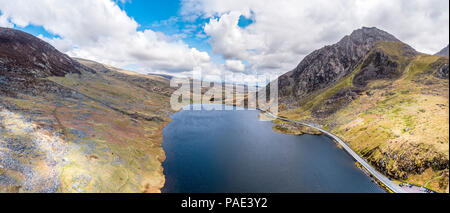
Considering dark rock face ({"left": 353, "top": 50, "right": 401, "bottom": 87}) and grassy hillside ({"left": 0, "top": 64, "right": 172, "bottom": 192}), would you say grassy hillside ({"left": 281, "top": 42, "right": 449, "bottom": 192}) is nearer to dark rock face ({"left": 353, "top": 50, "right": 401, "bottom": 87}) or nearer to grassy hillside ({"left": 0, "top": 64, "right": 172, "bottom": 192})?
dark rock face ({"left": 353, "top": 50, "right": 401, "bottom": 87})

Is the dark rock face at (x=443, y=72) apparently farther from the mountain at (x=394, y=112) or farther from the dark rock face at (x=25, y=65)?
the dark rock face at (x=25, y=65)

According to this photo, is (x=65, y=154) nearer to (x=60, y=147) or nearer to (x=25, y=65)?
(x=60, y=147)

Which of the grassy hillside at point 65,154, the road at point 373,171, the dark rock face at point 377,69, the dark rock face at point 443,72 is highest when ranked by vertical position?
the dark rock face at point 377,69

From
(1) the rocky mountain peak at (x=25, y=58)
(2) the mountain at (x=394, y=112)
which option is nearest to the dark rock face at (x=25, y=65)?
(1) the rocky mountain peak at (x=25, y=58)

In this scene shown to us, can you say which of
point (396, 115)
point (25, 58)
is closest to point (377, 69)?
point (396, 115)

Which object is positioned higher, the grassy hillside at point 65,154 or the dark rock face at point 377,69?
the dark rock face at point 377,69

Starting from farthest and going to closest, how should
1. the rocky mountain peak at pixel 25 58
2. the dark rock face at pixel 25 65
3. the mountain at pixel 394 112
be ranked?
1. the rocky mountain peak at pixel 25 58
2. the dark rock face at pixel 25 65
3. the mountain at pixel 394 112
